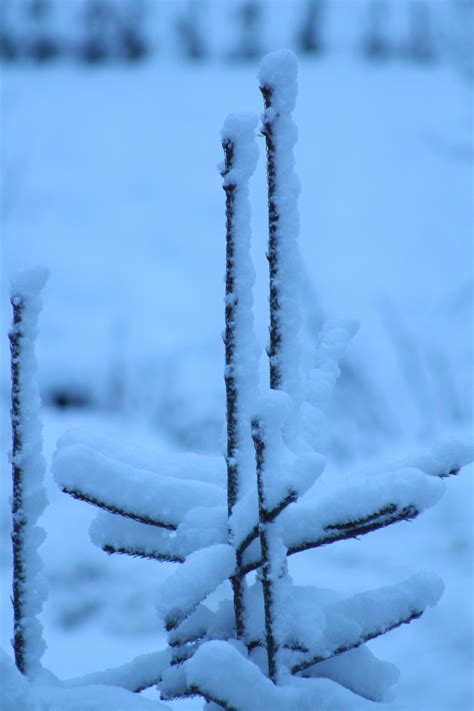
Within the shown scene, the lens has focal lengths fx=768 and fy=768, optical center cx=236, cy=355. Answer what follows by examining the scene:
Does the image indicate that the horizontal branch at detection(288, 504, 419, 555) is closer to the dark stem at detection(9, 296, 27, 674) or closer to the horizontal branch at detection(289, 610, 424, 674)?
the horizontal branch at detection(289, 610, 424, 674)

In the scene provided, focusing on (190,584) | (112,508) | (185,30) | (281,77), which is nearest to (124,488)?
(112,508)

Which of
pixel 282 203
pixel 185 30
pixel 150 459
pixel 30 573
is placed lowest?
pixel 30 573

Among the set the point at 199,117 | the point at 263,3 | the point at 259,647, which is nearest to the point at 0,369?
the point at 259,647

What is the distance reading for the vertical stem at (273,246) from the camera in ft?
1.95

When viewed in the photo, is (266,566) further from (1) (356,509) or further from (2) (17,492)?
(2) (17,492)

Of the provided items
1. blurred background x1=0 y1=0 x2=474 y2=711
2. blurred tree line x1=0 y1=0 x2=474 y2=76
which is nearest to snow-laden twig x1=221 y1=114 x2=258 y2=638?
blurred background x1=0 y1=0 x2=474 y2=711

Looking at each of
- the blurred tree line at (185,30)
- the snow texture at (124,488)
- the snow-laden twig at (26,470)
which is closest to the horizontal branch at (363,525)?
the snow texture at (124,488)

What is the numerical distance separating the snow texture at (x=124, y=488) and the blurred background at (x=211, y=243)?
258 millimetres

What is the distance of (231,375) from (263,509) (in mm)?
118

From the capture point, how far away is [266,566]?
61 centimetres

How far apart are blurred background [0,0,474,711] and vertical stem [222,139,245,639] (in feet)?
0.56

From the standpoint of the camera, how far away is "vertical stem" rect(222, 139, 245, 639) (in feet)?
1.99

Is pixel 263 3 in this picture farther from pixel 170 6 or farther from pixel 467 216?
pixel 467 216

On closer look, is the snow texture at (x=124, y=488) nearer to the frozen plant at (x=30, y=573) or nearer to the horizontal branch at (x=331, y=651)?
the frozen plant at (x=30, y=573)
